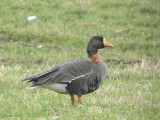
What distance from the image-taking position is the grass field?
18.4ft

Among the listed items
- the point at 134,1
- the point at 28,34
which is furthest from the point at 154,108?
the point at 134,1

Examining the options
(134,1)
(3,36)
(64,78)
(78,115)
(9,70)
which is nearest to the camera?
(78,115)

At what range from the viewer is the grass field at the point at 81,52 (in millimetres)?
5598

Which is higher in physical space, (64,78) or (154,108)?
(64,78)

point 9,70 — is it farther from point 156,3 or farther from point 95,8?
point 156,3

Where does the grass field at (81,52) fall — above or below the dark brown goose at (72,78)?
below

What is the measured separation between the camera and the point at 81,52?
13234 mm

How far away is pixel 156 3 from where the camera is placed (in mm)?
17594

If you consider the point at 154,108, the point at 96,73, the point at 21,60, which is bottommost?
the point at 21,60

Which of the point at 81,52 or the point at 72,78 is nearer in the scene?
the point at 72,78

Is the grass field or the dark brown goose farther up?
the dark brown goose

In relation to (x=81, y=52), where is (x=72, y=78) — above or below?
above

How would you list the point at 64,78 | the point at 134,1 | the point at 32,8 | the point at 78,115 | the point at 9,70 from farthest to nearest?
the point at 134,1 → the point at 32,8 → the point at 9,70 → the point at 64,78 → the point at 78,115

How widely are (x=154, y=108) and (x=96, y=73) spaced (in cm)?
116
